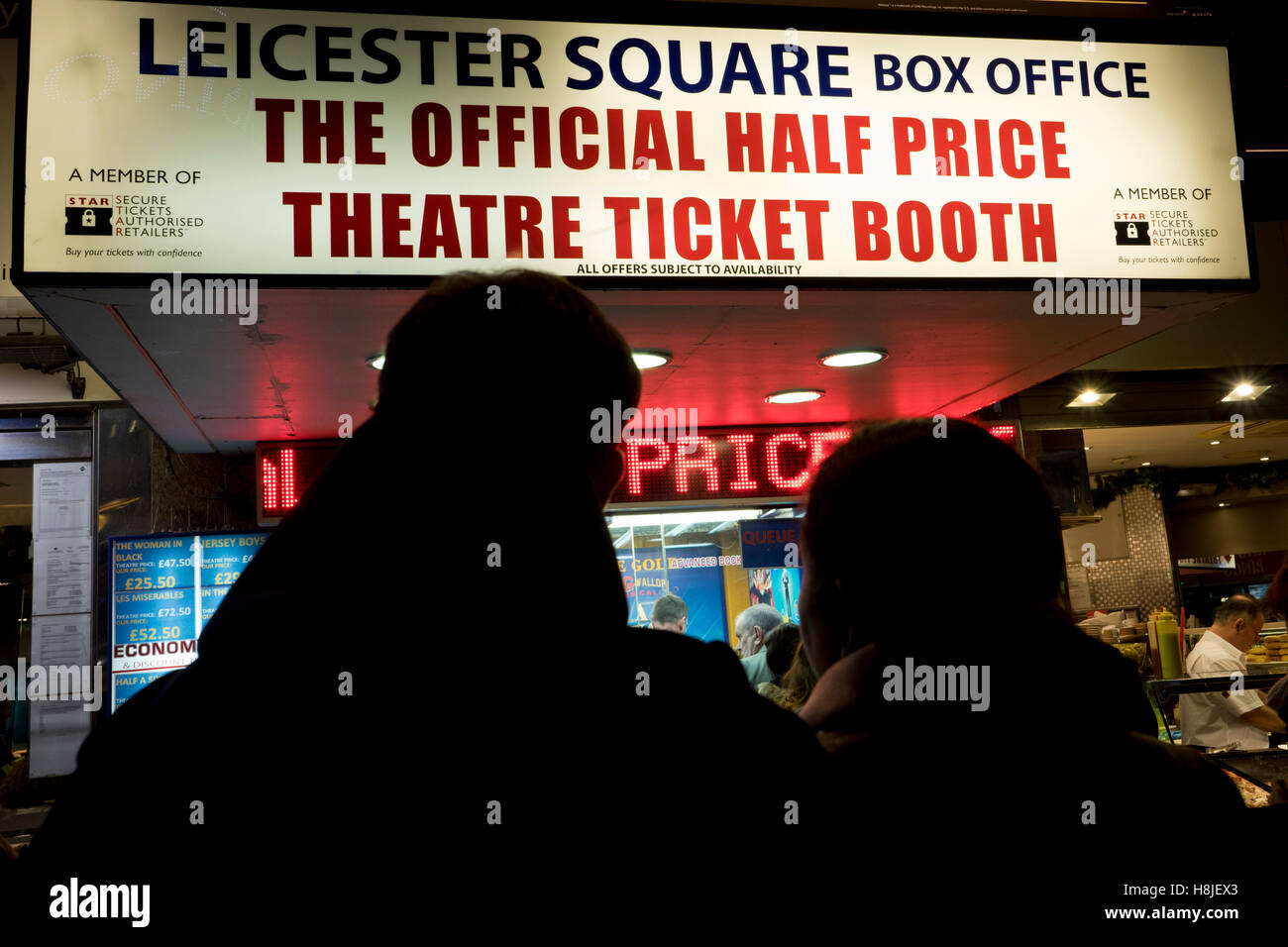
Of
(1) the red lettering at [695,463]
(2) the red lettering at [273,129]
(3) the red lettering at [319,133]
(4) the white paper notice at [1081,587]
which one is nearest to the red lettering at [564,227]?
(3) the red lettering at [319,133]

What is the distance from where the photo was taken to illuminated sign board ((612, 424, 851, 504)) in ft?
14.3

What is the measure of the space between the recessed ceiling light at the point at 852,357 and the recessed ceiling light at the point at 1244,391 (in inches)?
201

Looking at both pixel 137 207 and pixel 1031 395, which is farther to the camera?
pixel 1031 395

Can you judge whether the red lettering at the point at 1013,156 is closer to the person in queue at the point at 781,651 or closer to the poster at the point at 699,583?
the person in queue at the point at 781,651

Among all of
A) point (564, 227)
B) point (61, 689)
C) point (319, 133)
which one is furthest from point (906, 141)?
point (61, 689)

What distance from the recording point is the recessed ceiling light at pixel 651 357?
326 centimetres

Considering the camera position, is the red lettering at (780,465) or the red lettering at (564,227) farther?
the red lettering at (780,465)

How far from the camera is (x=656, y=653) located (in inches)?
34.1

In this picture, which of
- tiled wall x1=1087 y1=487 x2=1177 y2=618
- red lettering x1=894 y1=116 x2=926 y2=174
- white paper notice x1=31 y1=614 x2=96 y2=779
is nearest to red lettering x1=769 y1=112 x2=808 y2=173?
red lettering x1=894 y1=116 x2=926 y2=174

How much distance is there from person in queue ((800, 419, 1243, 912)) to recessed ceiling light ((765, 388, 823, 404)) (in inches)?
108

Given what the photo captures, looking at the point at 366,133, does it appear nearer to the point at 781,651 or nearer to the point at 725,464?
the point at 725,464
